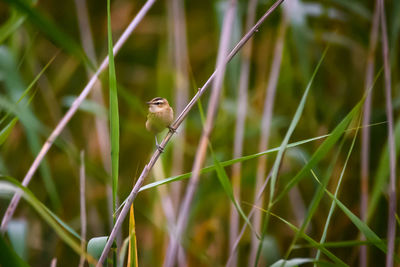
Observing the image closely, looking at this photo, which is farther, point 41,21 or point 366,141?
point 366,141

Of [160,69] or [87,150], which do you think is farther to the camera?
[87,150]

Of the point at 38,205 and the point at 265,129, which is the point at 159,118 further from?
the point at 38,205

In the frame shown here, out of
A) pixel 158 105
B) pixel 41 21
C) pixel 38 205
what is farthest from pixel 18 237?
pixel 41 21

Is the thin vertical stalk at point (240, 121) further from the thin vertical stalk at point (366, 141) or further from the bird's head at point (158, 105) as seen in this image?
the thin vertical stalk at point (366, 141)

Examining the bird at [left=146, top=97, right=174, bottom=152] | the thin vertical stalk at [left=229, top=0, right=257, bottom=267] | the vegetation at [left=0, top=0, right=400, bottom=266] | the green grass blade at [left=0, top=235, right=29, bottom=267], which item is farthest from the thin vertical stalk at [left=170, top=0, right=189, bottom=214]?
the green grass blade at [left=0, top=235, right=29, bottom=267]

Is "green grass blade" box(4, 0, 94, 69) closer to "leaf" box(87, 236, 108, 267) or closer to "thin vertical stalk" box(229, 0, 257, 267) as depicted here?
"leaf" box(87, 236, 108, 267)

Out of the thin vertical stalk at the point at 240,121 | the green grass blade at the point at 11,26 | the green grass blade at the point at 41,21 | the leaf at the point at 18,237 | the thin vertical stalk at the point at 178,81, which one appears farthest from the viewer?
the thin vertical stalk at the point at 178,81

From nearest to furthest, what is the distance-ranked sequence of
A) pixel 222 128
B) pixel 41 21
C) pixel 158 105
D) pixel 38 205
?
pixel 41 21
pixel 38 205
pixel 158 105
pixel 222 128

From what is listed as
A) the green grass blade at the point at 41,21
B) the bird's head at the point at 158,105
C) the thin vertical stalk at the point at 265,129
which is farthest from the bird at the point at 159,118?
the green grass blade at the point at 41,21

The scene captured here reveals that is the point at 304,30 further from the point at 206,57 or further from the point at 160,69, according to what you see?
the point at 206,57

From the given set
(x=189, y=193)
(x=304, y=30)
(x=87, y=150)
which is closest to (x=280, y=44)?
(x=304, y=30)

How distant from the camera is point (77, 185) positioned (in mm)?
2949

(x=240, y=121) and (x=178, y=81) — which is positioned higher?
(x=178, y=81)

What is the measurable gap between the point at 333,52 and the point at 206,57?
1021mm
